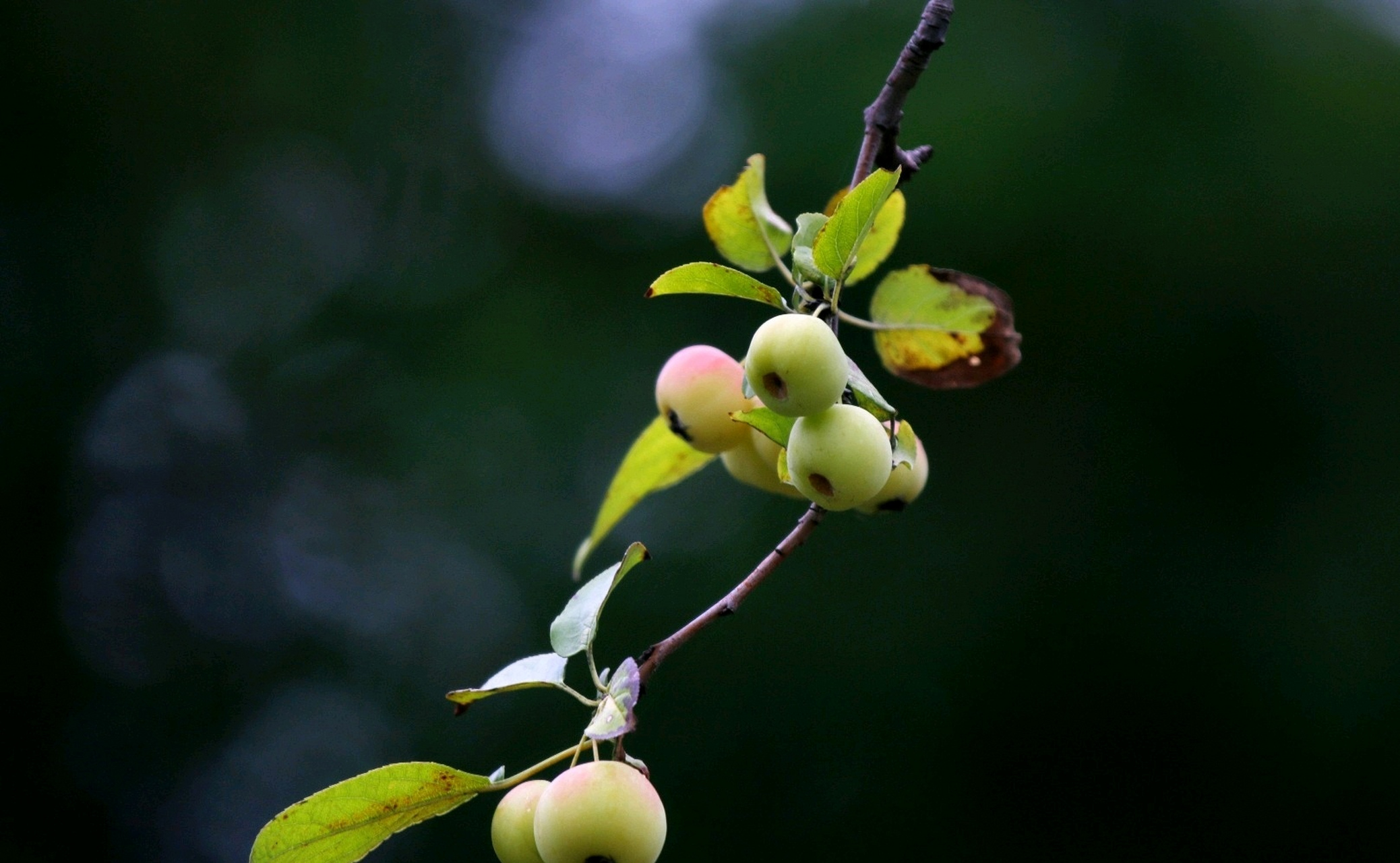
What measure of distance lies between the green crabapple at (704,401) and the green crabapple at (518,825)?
8.3 inches

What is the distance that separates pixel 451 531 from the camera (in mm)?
3348

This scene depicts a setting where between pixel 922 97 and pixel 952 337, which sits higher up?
pixel 922 97

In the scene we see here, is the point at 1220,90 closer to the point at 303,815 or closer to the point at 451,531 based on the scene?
the point at 451,531

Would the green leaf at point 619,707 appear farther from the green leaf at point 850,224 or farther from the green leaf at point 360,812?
the green leaf at point 850,224

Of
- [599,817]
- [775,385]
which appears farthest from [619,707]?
[775,385]

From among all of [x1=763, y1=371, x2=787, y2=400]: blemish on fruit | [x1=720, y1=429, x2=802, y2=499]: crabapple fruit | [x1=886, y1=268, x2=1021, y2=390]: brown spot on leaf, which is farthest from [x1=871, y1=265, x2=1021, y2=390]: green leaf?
[x1=763, y1=371, x2=787, y2=400]: blemish on fruit

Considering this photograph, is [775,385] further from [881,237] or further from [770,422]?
[881,237]

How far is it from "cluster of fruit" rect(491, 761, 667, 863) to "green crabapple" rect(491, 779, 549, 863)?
21 millimetres

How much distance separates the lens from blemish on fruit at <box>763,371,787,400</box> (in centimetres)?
45

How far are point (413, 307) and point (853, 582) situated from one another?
1.85m

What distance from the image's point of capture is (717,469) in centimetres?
326

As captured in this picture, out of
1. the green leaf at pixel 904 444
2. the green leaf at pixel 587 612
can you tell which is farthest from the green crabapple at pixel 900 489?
the green leaf at pixel 587 612

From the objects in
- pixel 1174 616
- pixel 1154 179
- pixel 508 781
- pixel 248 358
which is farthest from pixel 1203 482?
pixel 248 358

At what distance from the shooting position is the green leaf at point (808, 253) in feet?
1.66
